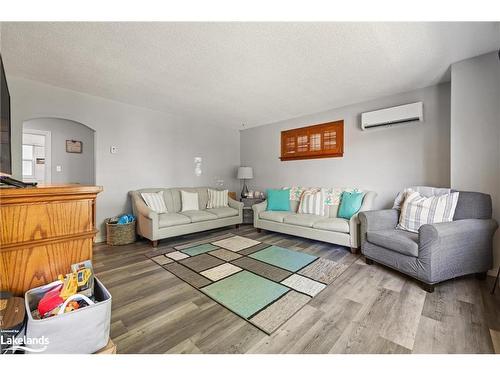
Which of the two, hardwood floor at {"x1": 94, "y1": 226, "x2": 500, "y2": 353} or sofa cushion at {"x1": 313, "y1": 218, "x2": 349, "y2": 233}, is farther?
sofa cushion at {"x1": 313, "y1": 218, "x2": 349, "y2": 233}

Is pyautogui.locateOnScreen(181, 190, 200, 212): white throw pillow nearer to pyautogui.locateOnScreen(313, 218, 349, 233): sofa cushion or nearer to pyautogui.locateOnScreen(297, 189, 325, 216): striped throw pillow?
pyautogui.locateOnScreen(297, 189, 325, 216): striped throw pillow

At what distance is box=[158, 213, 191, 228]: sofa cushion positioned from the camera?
3142 millimetres

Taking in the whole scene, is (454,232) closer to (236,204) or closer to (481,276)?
(481,276)

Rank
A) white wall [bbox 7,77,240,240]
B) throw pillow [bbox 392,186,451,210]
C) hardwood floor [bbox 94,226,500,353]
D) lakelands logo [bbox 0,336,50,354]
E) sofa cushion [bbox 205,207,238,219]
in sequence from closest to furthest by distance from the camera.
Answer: lakelands logo [bbox 0,336,50,354] → hardwood floor [bbox 94,226,500,353] → throw pillow [bbox 392,186,451,210] → white wall [bbox 7,77,240,240] → sofa cushion [bbox 205,207,238,219]

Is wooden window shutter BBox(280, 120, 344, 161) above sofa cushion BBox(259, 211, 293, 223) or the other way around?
above

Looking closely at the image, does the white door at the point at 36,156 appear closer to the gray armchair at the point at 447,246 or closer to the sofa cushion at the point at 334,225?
the sofa cushion at the point at 334,225

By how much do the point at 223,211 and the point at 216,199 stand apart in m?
0.42

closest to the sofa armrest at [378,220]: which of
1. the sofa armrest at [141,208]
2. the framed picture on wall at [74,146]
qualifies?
the sofa armrest at [141,208]

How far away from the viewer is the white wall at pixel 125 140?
2.73 meters

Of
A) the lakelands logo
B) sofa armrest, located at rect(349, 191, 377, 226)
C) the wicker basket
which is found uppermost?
sofa armrest, located at rect(349, 191, 377, 226)

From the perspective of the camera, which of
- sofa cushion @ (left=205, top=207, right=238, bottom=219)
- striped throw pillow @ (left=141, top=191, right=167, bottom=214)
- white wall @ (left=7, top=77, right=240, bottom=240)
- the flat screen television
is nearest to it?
the flat screen television

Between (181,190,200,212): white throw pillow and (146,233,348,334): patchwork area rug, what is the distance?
87cm

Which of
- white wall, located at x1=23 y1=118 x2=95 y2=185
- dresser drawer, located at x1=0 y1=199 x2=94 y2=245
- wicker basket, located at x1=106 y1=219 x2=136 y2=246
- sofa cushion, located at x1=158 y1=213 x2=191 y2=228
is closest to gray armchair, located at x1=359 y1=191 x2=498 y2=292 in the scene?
dresser drawer, located at x1=0 y1=199 x2=94 y2=245
